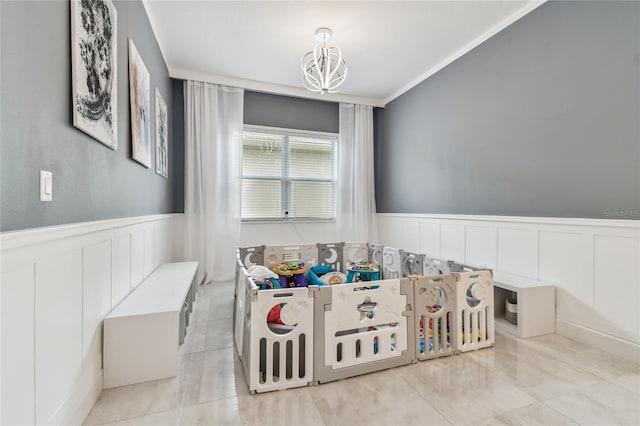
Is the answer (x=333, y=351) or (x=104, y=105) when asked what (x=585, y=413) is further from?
(x=104, y=105)

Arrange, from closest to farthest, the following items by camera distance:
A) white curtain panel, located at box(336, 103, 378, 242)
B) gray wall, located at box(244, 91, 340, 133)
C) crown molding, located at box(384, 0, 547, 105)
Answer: crown molding, located at box(384, 0, 547, 105) → gray wall, located at box(244, 91, 340, 133) → white curtain panel, located at box(336, 103, 378, 242)

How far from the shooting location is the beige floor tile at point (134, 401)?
1141 millimetres

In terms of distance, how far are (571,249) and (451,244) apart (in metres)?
1.09

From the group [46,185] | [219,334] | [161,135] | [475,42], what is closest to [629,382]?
[219,334]

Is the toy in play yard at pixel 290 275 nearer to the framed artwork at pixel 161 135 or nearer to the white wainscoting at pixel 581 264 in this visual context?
the framed artwork at pixel 161 135

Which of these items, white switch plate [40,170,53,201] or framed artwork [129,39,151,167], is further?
framed artwork [129,39,151,167]

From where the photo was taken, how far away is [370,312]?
4.77ft

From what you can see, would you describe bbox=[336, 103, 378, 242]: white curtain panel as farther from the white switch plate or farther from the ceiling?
the white switch plate

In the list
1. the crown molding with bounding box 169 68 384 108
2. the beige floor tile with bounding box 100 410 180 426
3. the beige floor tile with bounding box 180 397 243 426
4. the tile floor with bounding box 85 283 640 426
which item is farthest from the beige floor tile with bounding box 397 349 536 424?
the crown molding with bounding box 169 68 384 108

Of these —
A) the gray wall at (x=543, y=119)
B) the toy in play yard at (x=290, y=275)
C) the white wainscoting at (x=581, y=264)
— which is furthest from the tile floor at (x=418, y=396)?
the gray wall at (x=543, y=119)

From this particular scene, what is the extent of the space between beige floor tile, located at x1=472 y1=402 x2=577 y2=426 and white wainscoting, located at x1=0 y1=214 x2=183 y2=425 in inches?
60.3

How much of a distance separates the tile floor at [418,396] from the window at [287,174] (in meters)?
2.40

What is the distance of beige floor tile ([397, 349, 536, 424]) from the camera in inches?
45.4

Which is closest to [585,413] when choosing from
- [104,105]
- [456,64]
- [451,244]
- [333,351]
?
[333,351]
